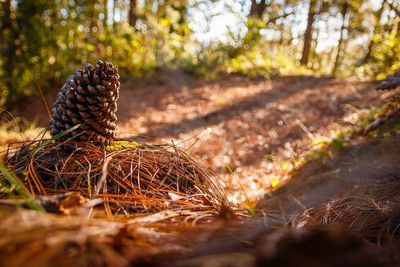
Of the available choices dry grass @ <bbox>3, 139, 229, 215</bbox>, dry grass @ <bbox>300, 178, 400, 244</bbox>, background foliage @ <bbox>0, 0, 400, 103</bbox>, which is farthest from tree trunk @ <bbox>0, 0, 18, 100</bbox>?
dry grass @ <bbox>300, 178, 400, 244</bbox>

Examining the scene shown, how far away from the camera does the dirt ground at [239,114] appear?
362 cm

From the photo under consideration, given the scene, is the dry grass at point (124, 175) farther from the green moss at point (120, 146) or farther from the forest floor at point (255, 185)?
the forest floor at point (255, 185)

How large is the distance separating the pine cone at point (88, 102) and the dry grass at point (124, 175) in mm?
84

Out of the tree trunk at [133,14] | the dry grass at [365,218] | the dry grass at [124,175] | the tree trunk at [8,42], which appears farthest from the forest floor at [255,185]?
the tree trunk at [133,14]

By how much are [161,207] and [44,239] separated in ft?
1.70

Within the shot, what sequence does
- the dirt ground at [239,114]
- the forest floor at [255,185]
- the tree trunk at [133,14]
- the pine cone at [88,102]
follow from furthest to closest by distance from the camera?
the tree trunk at [133,14], the dirt ground at [239,114], the pine cone at [88,102], the forest floor at [255,185]

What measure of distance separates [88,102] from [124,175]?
0.42 metres

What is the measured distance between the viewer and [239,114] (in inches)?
199

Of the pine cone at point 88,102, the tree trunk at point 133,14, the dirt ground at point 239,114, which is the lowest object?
the dirt ground at point 239,114

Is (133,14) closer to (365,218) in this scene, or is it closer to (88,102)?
(88,102)

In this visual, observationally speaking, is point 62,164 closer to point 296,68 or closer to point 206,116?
point 206,116

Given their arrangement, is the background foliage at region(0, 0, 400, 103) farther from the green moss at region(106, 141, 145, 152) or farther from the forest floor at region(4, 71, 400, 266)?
the green moss at region(106, 141, 145, 152)

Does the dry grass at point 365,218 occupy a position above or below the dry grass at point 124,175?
below

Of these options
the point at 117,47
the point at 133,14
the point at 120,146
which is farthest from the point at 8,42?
the point at 120,146
